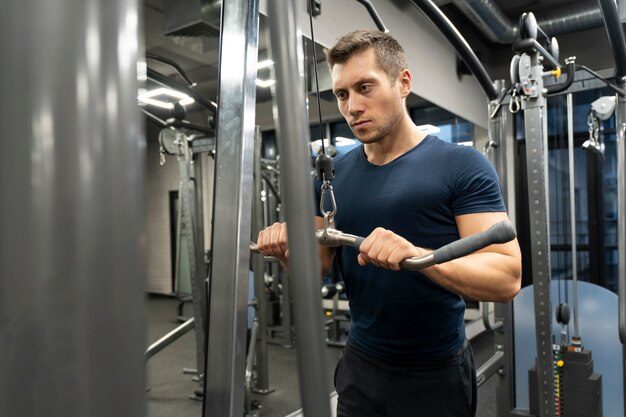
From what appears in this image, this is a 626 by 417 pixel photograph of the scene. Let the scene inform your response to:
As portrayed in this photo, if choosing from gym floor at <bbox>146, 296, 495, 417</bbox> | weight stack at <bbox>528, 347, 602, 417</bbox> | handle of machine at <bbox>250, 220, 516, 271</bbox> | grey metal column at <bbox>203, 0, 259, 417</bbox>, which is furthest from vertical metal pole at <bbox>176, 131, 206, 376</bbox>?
handle of machine at <bbox>250, 220, 516, 271</bbox>

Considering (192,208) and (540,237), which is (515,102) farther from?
(192,208)

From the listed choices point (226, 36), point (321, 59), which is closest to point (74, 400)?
point (226, 36)

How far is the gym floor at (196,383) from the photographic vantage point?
3.22 m

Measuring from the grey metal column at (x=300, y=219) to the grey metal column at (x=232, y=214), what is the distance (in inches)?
21.1

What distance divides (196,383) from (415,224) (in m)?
3.15

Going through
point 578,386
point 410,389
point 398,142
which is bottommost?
point 578,386

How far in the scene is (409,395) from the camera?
1192mm

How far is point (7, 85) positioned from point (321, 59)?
10.0 feet

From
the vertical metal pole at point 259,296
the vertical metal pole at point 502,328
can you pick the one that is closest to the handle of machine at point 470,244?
the vertical metal pole at point 502,328

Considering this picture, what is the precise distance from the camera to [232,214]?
867 millimetres

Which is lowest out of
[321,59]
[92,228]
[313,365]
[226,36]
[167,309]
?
[167,309]

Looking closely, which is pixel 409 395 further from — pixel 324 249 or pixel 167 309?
pixel 167 309

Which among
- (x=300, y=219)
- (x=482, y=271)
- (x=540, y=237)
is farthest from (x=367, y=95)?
(x=540, y=237)

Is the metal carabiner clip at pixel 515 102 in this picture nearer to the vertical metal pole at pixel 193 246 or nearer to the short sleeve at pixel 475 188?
the short sleeve at pixel 475 188
